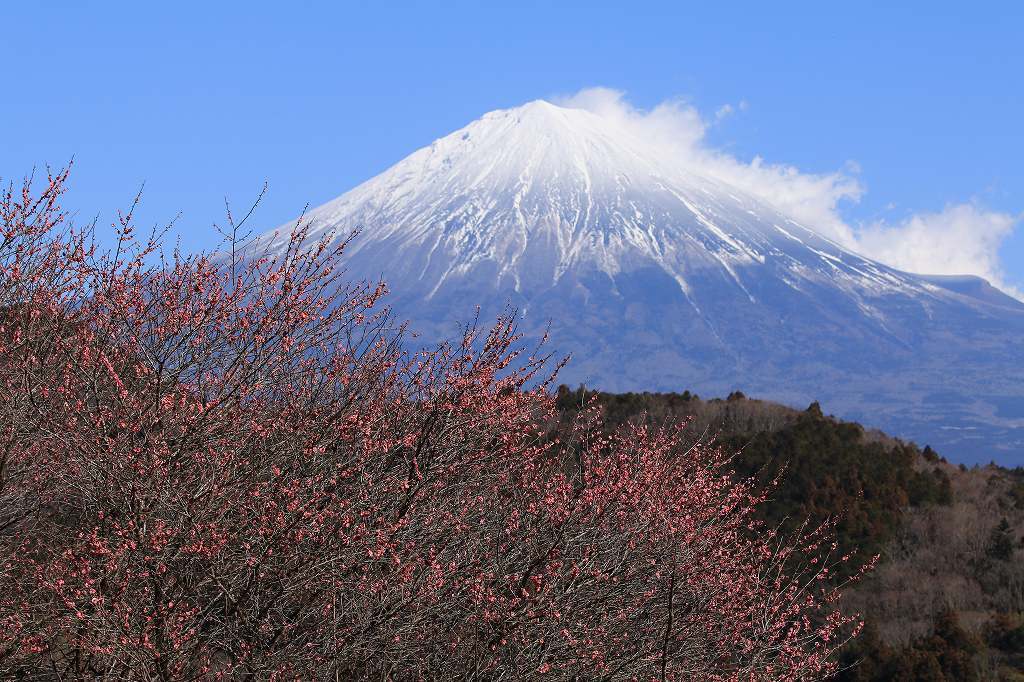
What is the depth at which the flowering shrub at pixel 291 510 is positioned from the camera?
7559mm

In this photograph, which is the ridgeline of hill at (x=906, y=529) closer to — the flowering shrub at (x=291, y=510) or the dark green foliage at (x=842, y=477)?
the dark green foliage at (x=842, y=477)

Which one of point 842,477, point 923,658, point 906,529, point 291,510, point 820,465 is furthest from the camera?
point 820,465

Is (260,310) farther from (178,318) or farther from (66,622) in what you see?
(66,622)

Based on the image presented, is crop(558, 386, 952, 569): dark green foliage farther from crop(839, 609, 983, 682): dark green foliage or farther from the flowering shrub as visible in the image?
the flowering shrub

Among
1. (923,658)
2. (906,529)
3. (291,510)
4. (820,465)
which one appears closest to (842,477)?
(820,465)

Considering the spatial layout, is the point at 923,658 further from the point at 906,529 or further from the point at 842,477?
the point at 842,477

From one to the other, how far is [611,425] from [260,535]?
27.1m

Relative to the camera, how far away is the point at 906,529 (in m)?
32.1

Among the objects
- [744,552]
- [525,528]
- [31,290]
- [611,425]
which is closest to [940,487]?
[611,425]

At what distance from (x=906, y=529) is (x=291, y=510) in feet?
90.9

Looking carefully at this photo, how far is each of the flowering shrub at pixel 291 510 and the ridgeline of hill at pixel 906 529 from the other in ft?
46.9

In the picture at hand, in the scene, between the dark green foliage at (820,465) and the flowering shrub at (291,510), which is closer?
the flowering shrub at (291,510)

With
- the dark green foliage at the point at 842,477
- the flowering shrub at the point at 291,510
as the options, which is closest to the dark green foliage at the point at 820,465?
the dark green foliage at the point at 842,477

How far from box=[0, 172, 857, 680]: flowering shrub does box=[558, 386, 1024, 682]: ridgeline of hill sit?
14.3 meters
